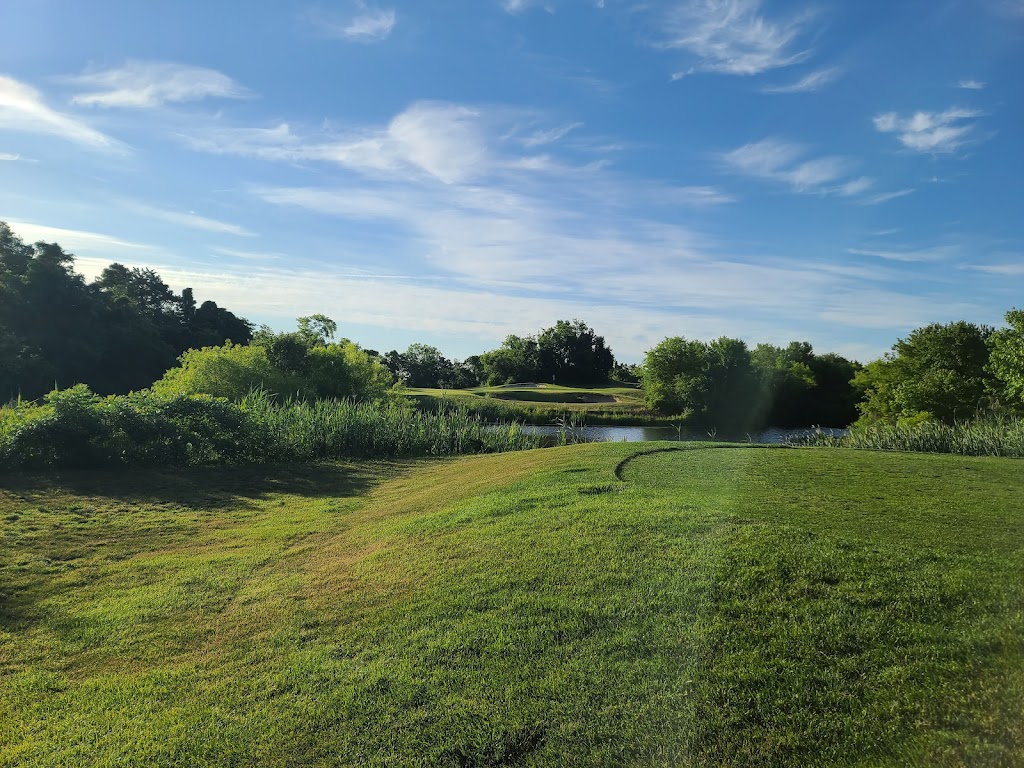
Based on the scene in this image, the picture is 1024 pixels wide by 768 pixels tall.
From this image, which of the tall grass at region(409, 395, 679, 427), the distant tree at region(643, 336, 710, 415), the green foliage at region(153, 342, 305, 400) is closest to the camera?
the green foliage at region(153, 342, 305, 400)

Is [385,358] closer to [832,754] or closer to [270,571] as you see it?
[270,571]

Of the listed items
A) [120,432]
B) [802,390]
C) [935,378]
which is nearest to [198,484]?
[120,432]

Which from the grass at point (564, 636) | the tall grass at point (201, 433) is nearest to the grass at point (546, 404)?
the tall grass at point (201, 433)

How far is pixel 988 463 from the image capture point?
820 centimetres

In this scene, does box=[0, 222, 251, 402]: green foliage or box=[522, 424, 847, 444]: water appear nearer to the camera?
box=[522, 424, 847, 444]: water

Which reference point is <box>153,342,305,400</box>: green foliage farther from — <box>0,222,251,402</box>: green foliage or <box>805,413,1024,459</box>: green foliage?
<box>805,413,1024,459</box>: green foliage

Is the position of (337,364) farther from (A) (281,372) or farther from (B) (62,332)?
(B) (62,332)

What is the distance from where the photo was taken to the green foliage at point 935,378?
67.3 feet

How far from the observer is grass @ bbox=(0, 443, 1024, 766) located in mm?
2775

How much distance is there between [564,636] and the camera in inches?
142

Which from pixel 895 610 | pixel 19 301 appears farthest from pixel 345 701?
pixel 19 301

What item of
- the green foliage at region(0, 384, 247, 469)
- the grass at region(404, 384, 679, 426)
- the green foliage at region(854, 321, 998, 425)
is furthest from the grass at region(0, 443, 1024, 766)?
the grass at region(404, 384, 679, 426)

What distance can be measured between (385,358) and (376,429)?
46670mm

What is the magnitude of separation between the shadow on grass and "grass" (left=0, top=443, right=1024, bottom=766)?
276 cm
